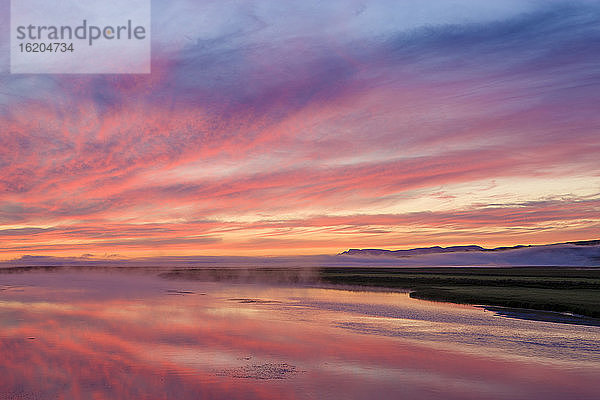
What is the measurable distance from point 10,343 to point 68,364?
28.0 feet

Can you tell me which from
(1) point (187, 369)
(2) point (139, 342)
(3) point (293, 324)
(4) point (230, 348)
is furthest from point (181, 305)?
(1) point (187, 369)

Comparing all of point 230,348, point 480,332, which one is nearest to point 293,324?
point 230,348

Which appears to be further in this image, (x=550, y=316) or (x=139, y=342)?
(x=550, y=316)

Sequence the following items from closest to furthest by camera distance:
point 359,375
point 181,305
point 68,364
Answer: point 359,375 < point 68,364 < point 181,305

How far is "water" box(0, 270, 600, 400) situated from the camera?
1952 cm

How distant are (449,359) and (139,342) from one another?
18305mm

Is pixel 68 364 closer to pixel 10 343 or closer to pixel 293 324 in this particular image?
pixel 10 343

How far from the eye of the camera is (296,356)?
26.0 m

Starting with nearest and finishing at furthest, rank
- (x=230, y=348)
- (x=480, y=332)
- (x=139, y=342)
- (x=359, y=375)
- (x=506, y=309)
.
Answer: (x=359, y=375), (x=230, y=348), (x=139, y=342), (x=480, y=332), (x=506, y=309)

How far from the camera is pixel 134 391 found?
1931 centimetres

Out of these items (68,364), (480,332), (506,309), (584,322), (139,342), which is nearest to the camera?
(68,364)

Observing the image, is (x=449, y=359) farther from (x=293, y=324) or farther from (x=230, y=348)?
(x=293, y=324)

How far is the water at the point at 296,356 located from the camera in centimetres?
1952

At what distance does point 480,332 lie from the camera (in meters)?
33.4
